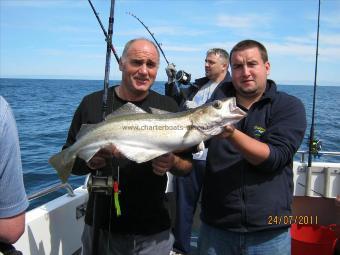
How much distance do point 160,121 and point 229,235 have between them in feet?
4.04

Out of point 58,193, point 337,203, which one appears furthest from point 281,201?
point 58,193

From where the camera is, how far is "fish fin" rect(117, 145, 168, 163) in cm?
295

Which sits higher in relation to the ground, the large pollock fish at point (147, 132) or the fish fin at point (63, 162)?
the large pollock fish at point (147, 132)

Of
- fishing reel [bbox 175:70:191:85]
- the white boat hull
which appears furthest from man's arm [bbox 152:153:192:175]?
fishing reel [bbox 175:70:191:85]

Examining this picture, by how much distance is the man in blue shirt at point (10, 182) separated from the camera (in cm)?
187

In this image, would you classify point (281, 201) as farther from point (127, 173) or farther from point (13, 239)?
point (13, 239)

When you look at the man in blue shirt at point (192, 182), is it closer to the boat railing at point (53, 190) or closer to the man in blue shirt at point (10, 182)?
the boat railing at point (53, 190)

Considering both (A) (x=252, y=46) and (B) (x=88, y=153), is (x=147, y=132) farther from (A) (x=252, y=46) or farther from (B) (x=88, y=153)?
(A) (x=252, y=46)

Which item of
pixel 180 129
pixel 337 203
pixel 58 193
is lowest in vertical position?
pixel 58 193

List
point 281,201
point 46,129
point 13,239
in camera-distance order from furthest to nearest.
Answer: point 46,129 → point 281,201 → point 13,239

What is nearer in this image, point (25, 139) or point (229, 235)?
point (229, 235)

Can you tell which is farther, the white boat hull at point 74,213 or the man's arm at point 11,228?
the white boat hull at point 74,213

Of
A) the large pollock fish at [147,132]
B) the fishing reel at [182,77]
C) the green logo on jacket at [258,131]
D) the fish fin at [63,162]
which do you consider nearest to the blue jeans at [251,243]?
the green logo on jacket at [258,131]

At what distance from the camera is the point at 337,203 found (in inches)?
226
